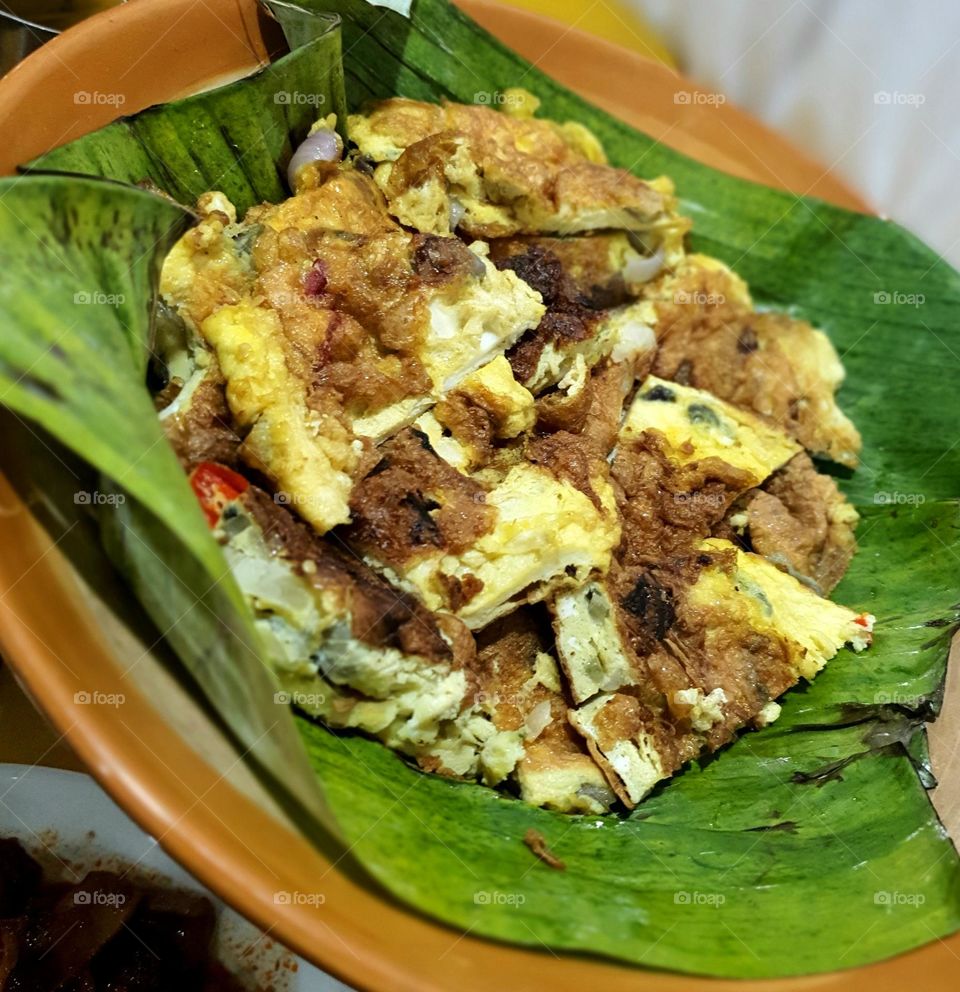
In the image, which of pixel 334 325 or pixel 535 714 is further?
pixel 535 714

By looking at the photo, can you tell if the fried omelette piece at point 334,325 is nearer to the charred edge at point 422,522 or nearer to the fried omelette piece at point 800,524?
the charred edge at point 422,522

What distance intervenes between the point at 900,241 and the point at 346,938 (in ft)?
11.2

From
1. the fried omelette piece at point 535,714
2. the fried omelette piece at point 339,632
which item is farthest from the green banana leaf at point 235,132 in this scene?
the fried omelette piece at point 535,714

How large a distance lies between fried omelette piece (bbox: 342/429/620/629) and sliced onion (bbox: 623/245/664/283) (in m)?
1.11

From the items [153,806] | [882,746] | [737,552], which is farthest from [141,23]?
[882,746]

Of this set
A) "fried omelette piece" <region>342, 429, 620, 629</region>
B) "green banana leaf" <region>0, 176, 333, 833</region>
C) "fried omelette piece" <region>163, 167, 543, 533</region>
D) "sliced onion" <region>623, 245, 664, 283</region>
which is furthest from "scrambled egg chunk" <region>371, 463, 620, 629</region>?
"sliced onion" <region>623, 245, 664, 283</region>

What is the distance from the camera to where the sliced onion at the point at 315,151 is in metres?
2.62

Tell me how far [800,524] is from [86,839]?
261cm

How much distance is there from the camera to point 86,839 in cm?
272

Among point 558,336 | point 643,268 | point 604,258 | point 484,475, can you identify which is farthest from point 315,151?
point 643,268

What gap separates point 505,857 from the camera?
200 centimetres

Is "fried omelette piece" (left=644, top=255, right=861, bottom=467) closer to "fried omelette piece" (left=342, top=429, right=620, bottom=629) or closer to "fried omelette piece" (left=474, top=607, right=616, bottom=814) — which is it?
"fried omelette piece" (left=342, top=429, right=620, bottom=629)

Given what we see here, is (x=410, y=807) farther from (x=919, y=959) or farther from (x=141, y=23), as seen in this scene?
(x=141, y=23)

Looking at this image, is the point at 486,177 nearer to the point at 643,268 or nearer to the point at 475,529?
the point at 643,268
